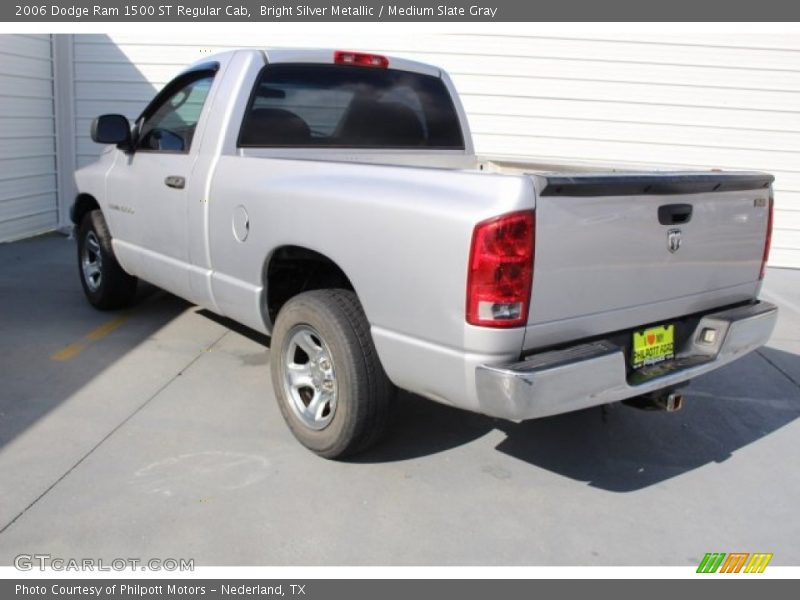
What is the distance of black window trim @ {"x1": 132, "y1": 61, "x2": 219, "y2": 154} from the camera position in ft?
14.9

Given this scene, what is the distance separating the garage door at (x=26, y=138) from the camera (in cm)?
909

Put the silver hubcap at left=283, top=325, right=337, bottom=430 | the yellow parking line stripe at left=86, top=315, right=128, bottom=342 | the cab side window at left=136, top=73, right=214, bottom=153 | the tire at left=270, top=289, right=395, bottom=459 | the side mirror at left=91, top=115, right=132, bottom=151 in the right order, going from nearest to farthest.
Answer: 1. the tire at left=270, top=289, right=395, bottom=459
2. the silver hubcap at left=283, top=325, right=337, bottom=430
3. the cab side window at left=136, top=73, right=214, bottom=153
4. the side mirror at left=91, top=115, right=132, bottom=151
5. the yellow parking line stripe at left=86, top=315, right=128, bottom=342

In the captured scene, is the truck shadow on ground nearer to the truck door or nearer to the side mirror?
the truck door

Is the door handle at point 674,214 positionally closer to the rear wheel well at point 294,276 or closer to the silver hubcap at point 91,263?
the rear wheel well at point 294,276

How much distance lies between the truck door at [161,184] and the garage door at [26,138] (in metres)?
4.72

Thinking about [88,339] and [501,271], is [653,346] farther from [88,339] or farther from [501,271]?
[88,339]

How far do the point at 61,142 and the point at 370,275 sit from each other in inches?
333

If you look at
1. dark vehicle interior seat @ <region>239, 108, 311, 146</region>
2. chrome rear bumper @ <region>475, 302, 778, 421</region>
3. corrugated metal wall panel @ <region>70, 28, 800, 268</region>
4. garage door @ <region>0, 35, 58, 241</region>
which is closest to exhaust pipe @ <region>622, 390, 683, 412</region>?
chrome rear bumper @ <region>475, 302, 778, 421</region>

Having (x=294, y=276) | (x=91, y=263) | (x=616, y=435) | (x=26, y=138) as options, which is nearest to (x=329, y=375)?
(x=294, y=276)

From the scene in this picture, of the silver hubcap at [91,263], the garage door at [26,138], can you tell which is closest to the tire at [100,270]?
the silver hubcap at [91,263]

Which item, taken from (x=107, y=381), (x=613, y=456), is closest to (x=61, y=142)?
(x=107, y=381)

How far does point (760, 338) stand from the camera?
371 cm

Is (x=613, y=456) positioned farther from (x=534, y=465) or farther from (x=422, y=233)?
(x=422, y=233)

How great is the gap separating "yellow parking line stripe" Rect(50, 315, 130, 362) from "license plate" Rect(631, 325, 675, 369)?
3.70m
